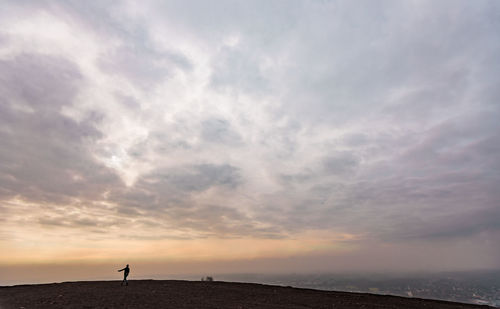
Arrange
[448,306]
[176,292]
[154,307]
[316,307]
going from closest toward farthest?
1. [154,307]
2. [316,307]
3. [448,306]
4. [176,292]

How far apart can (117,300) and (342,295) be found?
2205 cm

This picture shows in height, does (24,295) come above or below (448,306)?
above

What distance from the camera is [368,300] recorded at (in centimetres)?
2650

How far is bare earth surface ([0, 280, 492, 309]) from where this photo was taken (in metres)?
22.6

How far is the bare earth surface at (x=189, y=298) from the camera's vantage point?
890 inches

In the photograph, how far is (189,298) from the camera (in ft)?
82.6

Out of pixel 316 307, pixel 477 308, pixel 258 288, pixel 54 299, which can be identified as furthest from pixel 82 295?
pixel 477 308

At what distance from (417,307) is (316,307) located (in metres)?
9.59

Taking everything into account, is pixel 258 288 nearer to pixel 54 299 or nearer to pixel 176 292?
pixel 176 292

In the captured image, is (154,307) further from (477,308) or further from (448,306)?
(477,308)

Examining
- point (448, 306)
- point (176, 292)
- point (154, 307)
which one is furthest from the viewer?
point (176, 292)

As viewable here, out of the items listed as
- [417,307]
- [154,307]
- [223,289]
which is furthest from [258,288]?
[417,307]

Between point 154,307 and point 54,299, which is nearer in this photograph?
point 154,307

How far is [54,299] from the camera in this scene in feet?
78.0
